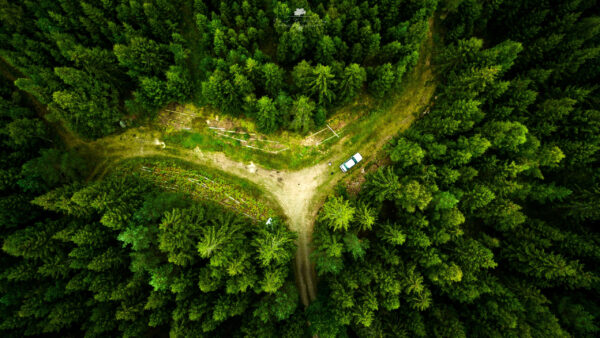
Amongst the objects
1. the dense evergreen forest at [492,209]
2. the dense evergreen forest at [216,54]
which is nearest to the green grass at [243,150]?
the dense evergreen forest at [216,54]

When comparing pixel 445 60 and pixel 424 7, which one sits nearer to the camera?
pixel 424 7

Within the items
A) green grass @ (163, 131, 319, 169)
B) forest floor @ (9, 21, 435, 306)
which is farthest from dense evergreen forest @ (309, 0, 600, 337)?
green grass @ (163, 131, 319, 169)

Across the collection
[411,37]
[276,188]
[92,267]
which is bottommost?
[92,267]

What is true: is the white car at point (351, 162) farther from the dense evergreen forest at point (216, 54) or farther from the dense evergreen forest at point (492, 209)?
the dense evergreen forest at point (216, 54)

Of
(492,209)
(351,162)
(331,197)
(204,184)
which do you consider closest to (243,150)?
(204,184)

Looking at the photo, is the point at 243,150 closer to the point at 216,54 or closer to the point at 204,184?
the point at 204,184

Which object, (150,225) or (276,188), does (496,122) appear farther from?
(150,225)

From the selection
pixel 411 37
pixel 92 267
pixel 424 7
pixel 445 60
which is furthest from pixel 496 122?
pixel 92 267
